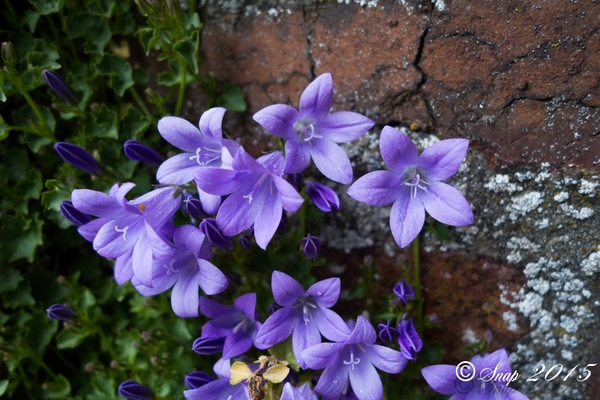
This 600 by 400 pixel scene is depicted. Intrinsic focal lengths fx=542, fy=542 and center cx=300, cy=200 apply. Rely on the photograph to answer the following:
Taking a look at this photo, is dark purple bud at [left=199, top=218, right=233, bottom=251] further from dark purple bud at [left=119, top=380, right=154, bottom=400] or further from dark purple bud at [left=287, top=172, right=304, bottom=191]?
dark purple bud at [left=119, top=380, right=154, bottom=400]

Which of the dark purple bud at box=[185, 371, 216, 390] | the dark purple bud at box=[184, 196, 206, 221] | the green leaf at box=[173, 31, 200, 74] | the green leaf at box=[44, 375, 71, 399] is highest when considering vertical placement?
the green leaf at box=[173, 31, 200, 74]

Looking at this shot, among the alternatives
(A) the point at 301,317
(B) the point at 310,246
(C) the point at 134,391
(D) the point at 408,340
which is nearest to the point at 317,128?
(B) the point at 310,246

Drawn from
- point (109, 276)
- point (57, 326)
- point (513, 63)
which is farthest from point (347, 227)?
point (57, 326)

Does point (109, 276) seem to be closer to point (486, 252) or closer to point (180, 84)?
point (180, 84)

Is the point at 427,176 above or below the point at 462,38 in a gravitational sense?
below

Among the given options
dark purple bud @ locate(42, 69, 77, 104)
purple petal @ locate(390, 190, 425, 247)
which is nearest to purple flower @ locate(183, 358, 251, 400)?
purple petal @ locate(390, 190, 425, 247)

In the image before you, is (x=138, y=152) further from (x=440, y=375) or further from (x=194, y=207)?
(x=440, y=375)
